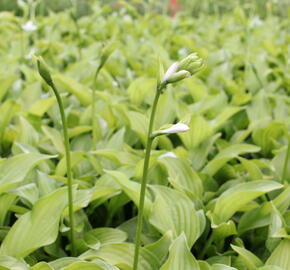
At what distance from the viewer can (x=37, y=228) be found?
1341 millimetres

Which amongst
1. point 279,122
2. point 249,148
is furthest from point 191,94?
point 249,148

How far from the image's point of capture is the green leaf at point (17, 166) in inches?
56.6

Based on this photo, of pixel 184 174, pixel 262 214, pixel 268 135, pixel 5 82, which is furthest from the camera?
pixel 5 82

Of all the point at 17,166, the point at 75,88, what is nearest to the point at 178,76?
the point at 17,166

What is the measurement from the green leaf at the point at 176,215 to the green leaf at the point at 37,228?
27 cm

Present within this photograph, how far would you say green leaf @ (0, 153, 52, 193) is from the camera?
144cm

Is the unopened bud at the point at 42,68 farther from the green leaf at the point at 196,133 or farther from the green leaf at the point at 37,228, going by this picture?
the green leaf at the point at 196,133

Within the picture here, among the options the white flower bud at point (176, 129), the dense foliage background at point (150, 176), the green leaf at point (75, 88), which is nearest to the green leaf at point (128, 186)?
the dense foliage background at point (150, 176)

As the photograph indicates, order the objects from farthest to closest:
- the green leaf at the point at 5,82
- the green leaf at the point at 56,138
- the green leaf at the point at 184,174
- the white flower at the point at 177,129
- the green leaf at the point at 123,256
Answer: the green leaf at the point at 5,82 → the green leaf at the point at 56,138 → the green leaf at the point at 184,174 → the green leaf at the point at 123,256 → the white flower at the point at 177,129

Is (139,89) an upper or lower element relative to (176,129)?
lower

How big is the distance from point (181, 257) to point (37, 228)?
0.42 m

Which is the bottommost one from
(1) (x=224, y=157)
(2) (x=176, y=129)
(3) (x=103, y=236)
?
(3) (x=103, y=236)

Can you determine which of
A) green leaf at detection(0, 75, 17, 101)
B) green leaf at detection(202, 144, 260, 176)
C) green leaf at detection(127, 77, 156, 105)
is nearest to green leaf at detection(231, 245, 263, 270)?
green leaf at detection(202, 144, 260, 176)

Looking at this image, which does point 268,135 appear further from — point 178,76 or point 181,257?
point 178,76
